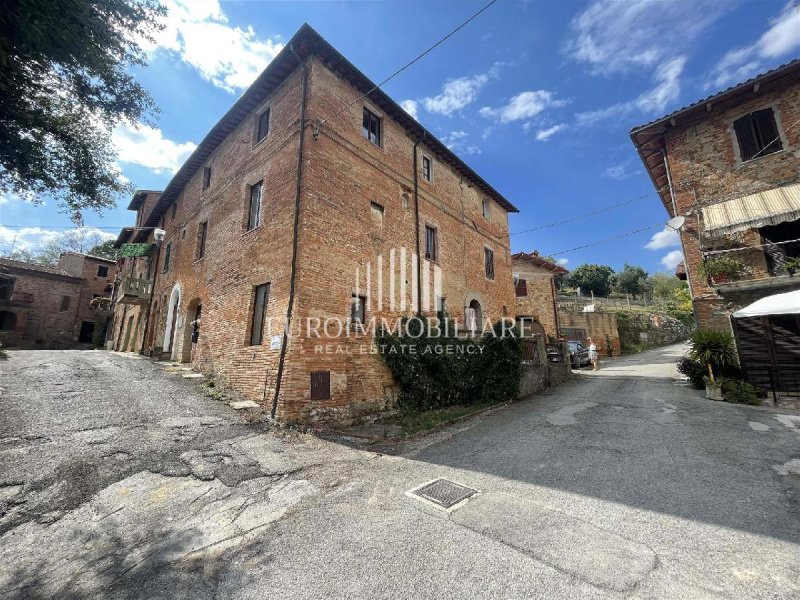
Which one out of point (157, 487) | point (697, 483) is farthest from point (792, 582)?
point (157, 487)

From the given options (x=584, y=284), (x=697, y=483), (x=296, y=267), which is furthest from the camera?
(x=584, y=284)

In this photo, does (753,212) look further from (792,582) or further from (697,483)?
(792,582)

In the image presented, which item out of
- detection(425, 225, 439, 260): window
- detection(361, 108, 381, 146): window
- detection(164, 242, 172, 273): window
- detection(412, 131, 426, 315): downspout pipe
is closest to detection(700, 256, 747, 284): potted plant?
detection(425, 225, 439, 260): window

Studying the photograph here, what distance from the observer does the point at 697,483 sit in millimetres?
4105

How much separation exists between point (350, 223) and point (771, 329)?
11.9m

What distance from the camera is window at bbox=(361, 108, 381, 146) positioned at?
10602mm

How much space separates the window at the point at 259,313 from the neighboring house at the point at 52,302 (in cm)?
2546

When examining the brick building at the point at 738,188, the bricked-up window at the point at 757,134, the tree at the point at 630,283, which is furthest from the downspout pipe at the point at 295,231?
the tree at the point at 630,283

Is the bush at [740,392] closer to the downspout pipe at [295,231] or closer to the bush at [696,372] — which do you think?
the bush at [696,372]

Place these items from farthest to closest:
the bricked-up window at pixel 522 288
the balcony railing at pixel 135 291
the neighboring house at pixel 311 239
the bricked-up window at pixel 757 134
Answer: the bricked-up window at pixel 522 288, the balcony railing at pixel 135 291, the bricked-up window at pixel 757 134, the neighboring house at pixel 311 239

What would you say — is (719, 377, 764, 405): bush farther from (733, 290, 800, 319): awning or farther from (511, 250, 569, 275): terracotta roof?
(511, 250, 569, 275): terracotta roof

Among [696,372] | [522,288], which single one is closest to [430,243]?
[696,372]

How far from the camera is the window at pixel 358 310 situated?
883 centimetres

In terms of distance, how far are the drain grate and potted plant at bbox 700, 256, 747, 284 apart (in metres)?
10.3
